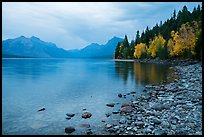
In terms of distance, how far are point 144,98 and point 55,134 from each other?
11.6 meters

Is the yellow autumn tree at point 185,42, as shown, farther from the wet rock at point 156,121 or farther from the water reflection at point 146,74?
the wet rock at point 156,121

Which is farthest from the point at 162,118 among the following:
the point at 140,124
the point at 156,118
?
the point at 140,124

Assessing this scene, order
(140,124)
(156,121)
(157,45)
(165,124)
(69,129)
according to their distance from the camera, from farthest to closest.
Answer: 1. (157,45)
2. (156,121)
3. (69,129)
4. (140,124)
5. (165,124)

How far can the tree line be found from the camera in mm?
64550

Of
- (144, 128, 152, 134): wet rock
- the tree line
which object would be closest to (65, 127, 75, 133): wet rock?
(144, 128, 152, 134): wet rock

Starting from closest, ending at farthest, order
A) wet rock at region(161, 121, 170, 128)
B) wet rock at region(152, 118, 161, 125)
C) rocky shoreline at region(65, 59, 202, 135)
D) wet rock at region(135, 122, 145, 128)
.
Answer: rocky shoreline at region(65, 59, 202, 135) → wet rock at region(161, 121, 170, 128) → wet rock at region(135, 122, 145, 128) → wet rock at region(152, 118, 161, 125)

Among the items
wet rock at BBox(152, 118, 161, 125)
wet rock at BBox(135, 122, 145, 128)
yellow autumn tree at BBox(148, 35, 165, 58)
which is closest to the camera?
wet rock at BBox(135, 122, 145, 128)

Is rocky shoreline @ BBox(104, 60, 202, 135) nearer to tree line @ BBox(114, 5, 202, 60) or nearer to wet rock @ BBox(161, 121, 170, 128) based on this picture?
wet rock @ BBox(161, 121, 170, 128)

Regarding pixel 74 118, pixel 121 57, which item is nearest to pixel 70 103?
pixel 74 118

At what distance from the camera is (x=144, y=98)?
2359cm

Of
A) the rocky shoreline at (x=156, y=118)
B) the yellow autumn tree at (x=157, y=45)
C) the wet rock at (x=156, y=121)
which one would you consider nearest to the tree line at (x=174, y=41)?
the yellow autumn tree at (x=157, y=45)

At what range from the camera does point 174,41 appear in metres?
80.5

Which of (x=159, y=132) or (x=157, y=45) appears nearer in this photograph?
(x=159, y=132)

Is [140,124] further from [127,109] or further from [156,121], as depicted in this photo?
[127,109]
